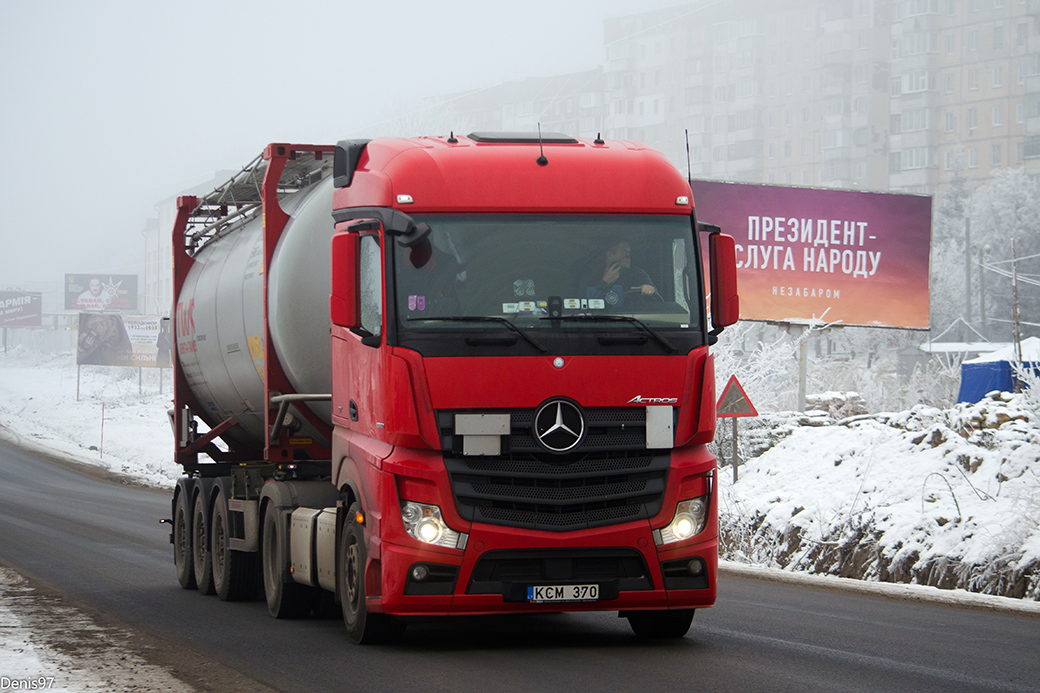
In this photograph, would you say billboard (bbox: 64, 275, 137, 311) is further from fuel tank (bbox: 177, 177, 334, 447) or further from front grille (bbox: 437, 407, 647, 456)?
front grille (bbox: 437, 407, 647, 456)

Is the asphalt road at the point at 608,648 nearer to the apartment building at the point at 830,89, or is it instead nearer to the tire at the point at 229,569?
the tire at the point at 229,569

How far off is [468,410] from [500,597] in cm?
122

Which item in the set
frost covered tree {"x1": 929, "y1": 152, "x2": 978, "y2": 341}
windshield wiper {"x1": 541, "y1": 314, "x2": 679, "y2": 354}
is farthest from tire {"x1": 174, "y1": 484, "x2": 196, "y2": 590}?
frost covered tree {"x1": 929, "y1": 152, "x2": 978, "y2": 341}

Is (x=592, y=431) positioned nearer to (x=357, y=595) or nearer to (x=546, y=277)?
(x=546, y=277)

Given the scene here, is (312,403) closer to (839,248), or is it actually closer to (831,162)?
(839,248)

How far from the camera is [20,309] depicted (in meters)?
127

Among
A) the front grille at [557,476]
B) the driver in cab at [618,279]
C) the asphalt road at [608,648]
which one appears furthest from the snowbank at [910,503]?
the driver in cab at [618,279]

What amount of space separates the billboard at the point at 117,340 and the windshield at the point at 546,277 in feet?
273

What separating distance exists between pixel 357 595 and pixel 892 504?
31.7 ft

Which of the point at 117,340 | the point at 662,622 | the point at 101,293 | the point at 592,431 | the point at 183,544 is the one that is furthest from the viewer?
the point at 101,293

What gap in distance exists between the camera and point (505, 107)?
198m

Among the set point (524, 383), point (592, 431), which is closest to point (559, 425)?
point (592, 431)

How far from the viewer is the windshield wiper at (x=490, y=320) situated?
868cm

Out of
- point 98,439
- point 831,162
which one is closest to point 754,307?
point 98,439
